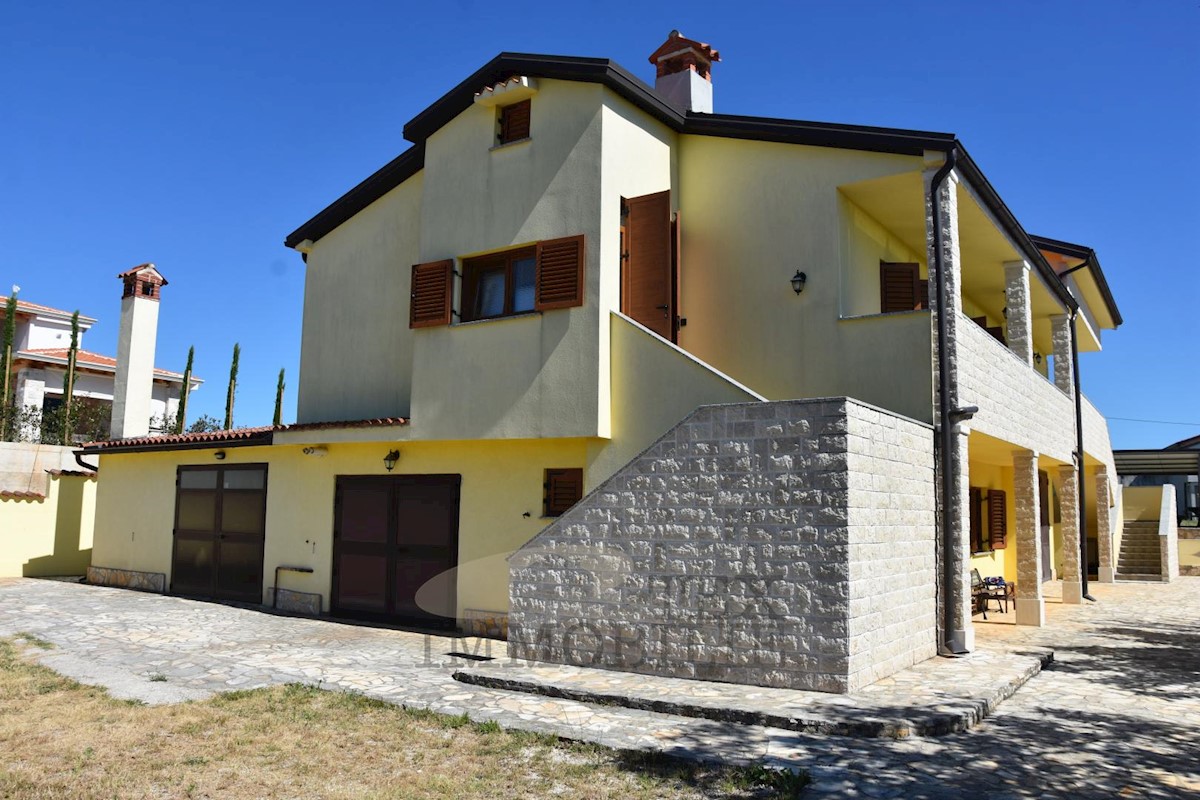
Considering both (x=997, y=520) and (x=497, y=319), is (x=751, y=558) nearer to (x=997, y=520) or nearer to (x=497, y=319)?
(x=497, y=319)

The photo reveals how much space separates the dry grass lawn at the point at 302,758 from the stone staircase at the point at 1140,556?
21.9m

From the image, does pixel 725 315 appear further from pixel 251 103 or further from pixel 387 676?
pixel 251 103

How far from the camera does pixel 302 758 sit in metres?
6.21

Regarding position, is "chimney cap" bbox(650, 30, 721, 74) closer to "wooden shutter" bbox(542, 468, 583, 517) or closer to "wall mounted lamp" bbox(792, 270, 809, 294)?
"wall mounted lamp" bbox(792, 270, 809, 294)

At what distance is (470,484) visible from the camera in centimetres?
1204

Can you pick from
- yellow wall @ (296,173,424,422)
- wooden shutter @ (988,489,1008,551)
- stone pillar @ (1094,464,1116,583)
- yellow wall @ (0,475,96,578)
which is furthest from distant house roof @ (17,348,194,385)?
stone pillar @ (1094,464,1116,583)

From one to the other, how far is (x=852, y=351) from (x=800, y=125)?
318 centimetres

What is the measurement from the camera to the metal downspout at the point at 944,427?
9828 millimetres

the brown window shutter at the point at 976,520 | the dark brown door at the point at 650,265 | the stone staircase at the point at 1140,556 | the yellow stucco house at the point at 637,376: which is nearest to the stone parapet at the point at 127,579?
the yellow stucco house at the point at 637,376

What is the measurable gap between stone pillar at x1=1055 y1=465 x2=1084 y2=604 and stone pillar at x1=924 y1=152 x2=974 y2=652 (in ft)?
23.6

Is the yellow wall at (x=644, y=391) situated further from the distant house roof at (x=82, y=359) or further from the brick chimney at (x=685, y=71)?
the distant house roof at (x=82, y=359)

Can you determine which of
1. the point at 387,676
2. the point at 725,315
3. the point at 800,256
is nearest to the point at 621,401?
the point at 725,315

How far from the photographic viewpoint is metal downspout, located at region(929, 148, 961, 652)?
9828mm

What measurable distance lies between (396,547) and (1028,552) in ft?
30.3
